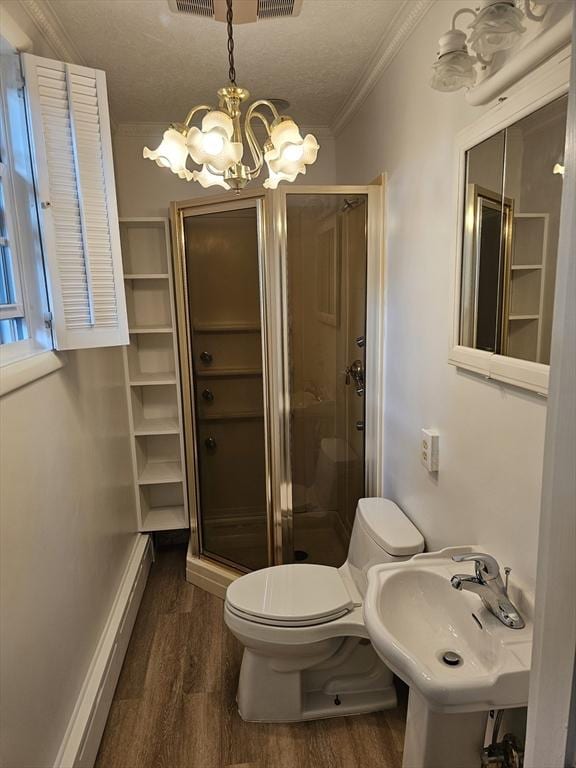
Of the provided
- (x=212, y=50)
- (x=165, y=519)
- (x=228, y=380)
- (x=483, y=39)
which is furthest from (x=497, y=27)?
(x=165, y=519)

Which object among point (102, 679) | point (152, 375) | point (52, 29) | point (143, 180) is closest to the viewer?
point (52, 29)

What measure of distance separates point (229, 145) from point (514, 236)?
744 mm

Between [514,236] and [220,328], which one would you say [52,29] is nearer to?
[220,328]

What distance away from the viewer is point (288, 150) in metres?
1.30

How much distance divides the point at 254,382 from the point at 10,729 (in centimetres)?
166

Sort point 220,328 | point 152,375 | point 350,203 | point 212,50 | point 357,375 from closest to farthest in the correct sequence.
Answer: point 212,50 → point 350,203 → point 357,375 → point 220,328 → point 152,375

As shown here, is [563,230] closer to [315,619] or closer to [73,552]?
[315,619]

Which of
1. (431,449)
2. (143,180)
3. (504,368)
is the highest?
(143,180)

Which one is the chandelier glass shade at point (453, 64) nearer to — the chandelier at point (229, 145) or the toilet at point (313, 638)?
the chandelier at point (229, 145)

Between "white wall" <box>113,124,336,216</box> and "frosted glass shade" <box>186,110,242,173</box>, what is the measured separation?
1586mm

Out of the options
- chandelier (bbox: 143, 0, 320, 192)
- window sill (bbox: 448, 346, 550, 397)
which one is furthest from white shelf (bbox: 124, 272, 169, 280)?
window sill (bbox: 448, 346, 550, 397)

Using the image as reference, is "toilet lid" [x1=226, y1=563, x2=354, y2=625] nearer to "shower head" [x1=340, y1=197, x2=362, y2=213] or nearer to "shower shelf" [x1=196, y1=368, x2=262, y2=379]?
"shower shelf" [x1=196, y1=368, x2=262, y2=379]

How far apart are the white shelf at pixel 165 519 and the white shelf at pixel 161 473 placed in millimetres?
237

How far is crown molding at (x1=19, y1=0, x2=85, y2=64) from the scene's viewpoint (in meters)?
1.54
